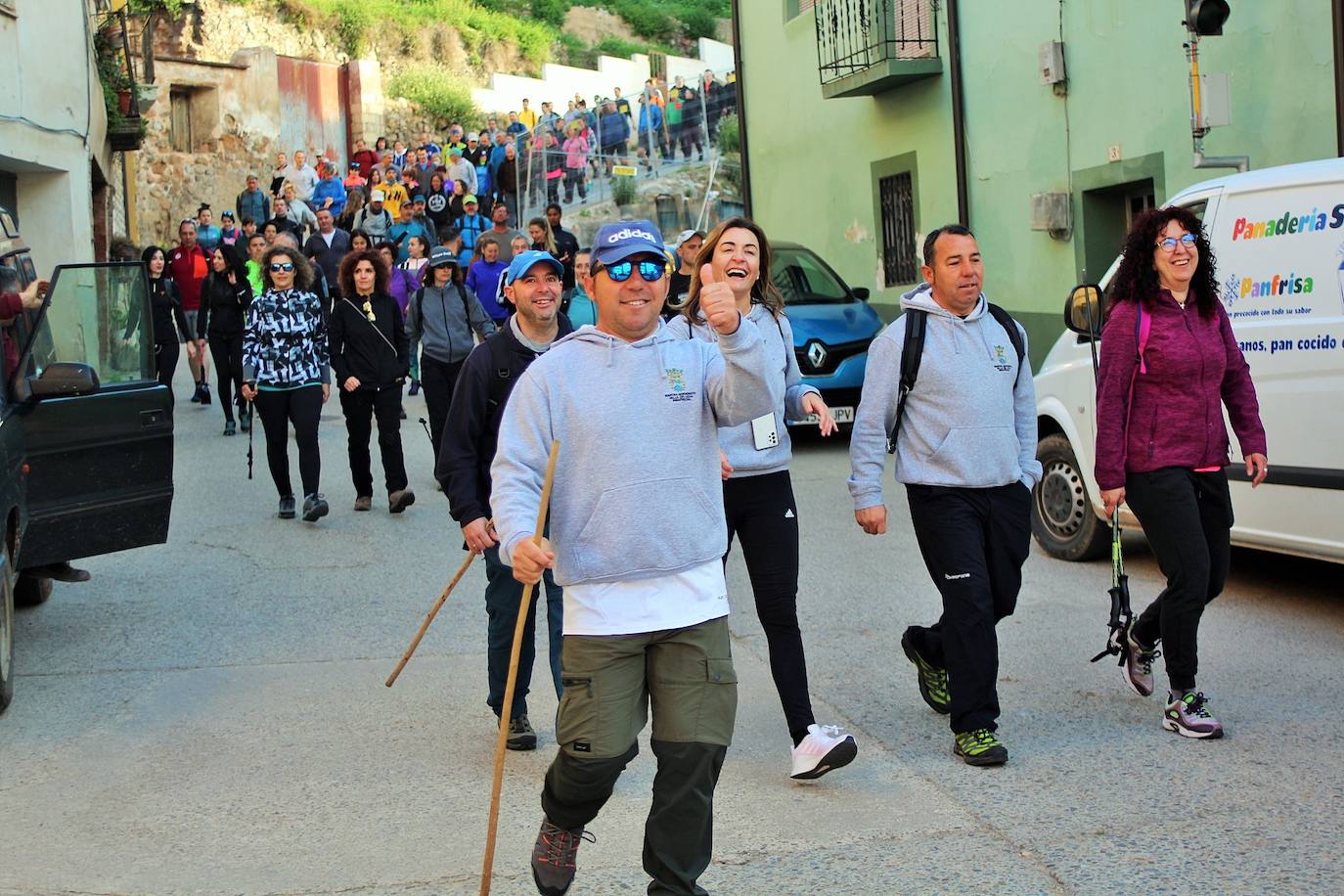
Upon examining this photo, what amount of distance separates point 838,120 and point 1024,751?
1519cm

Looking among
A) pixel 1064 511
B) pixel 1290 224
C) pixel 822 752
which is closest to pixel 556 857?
pixel 822 752

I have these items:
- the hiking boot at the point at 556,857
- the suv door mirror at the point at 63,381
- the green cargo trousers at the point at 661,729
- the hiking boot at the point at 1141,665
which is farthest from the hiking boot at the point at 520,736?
the suv door mirror at the point at 63,381

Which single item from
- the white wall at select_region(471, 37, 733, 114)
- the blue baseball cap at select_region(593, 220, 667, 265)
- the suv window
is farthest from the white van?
the white wall at select_region(471, 37, 733, 114)

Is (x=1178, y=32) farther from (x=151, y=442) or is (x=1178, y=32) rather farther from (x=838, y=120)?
(x=151, y=442)

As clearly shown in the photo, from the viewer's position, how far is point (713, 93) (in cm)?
2489

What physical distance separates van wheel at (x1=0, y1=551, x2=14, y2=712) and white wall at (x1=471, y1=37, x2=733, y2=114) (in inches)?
1716

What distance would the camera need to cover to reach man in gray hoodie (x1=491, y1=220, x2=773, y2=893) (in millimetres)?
3914

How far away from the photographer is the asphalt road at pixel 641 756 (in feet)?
15.0

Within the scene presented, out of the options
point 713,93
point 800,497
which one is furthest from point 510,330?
point 713,93

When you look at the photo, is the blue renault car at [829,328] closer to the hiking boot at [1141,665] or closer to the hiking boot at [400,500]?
the hiking boot at [400,500]

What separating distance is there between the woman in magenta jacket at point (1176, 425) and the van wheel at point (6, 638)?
4194mm

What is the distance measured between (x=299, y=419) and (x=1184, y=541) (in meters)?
6.97

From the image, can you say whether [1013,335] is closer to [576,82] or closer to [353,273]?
[353,273]

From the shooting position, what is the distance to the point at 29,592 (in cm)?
868
